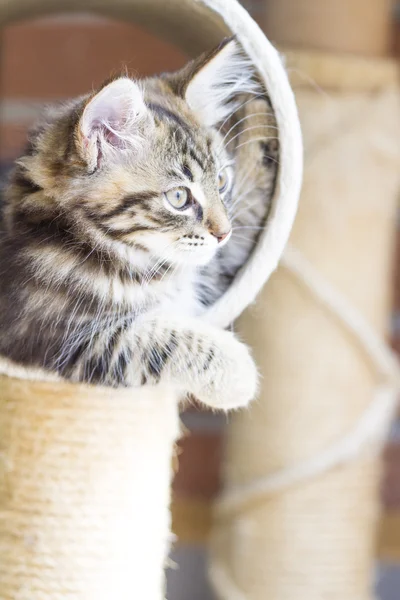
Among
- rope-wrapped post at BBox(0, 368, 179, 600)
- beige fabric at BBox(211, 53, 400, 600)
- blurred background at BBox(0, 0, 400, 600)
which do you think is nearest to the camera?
rope-wrapped post at BBox(0, 368, 179, 600)

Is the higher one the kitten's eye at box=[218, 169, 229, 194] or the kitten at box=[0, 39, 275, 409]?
the kitten's eye at box=[218, 169, 229, 194]

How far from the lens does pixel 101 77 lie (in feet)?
5.49

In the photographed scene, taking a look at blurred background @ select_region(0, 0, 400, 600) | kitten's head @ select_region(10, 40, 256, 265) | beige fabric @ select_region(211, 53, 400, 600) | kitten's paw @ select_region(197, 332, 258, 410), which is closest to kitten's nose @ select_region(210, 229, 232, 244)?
kitten's head @ select_region(10, 40, 256, 265)

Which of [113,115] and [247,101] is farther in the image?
[247,101]

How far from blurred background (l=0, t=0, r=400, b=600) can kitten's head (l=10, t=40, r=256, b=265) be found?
84 centimetres

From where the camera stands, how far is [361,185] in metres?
1.25

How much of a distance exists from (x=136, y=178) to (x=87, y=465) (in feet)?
1.05

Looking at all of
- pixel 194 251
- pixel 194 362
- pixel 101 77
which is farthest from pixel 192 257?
pixel 101 77

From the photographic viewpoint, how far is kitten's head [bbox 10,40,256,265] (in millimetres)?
825

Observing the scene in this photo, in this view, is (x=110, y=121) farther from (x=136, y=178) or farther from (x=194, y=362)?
(x=194, y=362)

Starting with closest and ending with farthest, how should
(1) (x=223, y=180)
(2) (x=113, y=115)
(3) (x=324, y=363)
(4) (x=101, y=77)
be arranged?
(2) (x=113, y=115) → (1) (x=223, y=180) → (3) (x=324, y=363) → (4) (x=101, y=77)

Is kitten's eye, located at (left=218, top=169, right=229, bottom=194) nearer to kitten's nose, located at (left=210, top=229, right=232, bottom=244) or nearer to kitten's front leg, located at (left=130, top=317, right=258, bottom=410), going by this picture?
kitten's nose, located at (left=210, top=229, right=232, bottom=244)

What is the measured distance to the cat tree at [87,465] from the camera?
0.86 meters

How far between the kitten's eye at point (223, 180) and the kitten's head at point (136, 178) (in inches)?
0.5
